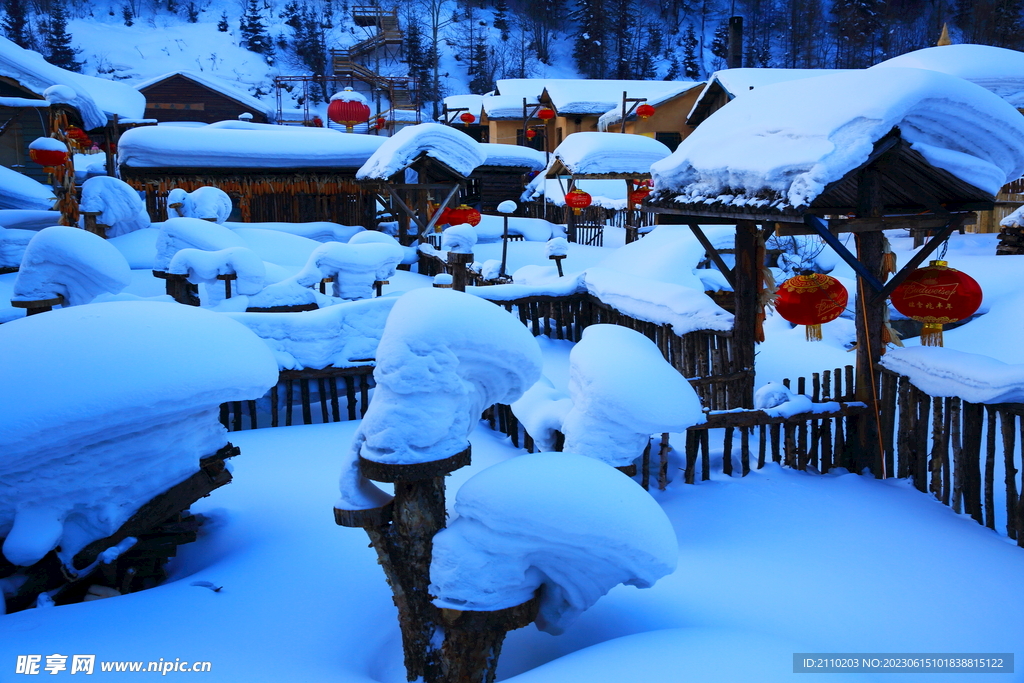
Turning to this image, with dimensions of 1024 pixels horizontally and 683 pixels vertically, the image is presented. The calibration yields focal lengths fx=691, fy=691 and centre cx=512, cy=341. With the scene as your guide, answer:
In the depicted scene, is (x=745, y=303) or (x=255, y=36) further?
(x=255, y=36)

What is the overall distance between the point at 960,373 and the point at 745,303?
2.04m

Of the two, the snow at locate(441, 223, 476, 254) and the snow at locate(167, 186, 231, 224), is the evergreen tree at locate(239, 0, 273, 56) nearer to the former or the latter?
the snow at locate(167, 186, 231, 224)

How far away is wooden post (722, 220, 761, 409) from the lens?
616 cm

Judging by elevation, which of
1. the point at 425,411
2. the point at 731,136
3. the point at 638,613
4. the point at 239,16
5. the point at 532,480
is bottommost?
the point at 638,613

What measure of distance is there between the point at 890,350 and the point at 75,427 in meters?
5.41

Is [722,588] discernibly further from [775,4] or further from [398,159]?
[775,4]

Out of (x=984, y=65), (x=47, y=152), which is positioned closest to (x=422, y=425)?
(x=47, y=152)

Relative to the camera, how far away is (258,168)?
16.8 m

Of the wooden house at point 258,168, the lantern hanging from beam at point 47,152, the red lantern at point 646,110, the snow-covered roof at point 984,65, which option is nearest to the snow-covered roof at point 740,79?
the red lantern at point 646,110

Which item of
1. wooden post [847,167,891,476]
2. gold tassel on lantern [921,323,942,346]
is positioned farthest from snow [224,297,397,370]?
gold tassel on lantern [921,323,942,346]

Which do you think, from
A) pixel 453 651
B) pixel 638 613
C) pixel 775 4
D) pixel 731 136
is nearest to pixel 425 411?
pixel 453 651

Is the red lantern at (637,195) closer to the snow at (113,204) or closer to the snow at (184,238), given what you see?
the snow at (184,238)

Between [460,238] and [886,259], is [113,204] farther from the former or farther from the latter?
[886,259]

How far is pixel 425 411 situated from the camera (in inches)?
112
